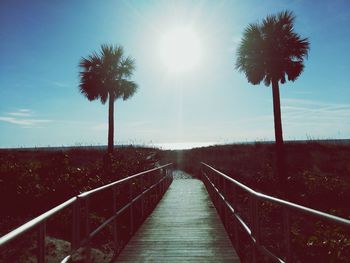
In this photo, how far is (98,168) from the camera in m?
14.3

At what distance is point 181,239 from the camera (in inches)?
256

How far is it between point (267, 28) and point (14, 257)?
20572 mm

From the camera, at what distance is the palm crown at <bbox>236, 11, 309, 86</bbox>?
71.1 ft

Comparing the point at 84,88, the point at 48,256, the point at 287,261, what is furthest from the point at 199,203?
the point at 84,88

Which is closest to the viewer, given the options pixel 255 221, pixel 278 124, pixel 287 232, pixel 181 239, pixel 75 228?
pixel 287 232

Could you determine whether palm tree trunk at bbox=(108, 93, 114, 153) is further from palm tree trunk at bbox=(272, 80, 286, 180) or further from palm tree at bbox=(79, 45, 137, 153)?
palm tree trunk at bbox=(272, 80, 286, 180)

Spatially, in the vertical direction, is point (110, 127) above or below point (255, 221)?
A: above

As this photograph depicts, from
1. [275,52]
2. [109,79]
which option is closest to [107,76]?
[109,79]

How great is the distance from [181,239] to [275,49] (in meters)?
18.5

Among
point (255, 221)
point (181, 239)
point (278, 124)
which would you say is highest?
point (278, 124)

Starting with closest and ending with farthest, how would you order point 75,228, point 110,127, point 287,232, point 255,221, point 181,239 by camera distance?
1. point 287,232
2. point 75,228
3. point 255,221
4. point 181,239
5. point 110,127

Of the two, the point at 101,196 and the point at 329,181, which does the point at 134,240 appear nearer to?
the point at 101,196

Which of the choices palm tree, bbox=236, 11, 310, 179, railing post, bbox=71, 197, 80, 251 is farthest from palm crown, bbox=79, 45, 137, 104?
railing post, bbox=71, 197, 80, 251

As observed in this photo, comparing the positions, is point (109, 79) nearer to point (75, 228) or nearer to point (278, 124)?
point (278, 124)
